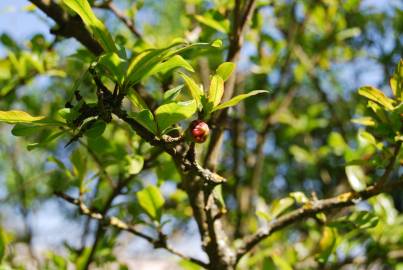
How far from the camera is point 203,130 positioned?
648mm

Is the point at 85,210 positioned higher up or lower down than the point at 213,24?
lower down

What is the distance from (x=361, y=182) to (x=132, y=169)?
18.7 inches

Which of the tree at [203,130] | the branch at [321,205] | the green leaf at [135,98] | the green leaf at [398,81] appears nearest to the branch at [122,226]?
the tree at [203,130]

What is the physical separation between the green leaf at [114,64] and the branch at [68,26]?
1.25 ft

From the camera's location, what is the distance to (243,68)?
2902 mm

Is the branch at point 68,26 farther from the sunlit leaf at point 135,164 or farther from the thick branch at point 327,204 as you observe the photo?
the thick branch at point 327,204

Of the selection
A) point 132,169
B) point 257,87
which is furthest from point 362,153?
point 257,87

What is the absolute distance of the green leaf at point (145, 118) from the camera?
2.08ft

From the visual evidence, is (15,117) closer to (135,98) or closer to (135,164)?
(135,98)

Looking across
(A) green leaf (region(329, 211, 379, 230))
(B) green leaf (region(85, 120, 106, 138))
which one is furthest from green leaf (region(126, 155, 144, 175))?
(A) green leaf (region(329, 211, 379, 230))

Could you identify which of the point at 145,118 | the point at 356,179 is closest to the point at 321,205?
the point at 356,179

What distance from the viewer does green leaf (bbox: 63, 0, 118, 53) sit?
0.59m

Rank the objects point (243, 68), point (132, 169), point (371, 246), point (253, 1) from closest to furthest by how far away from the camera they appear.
Answer: point (132, 169)
point (253, 1)
point (371, 246)
point (243, 68)

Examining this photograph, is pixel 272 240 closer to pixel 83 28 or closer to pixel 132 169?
pixel 132 169
